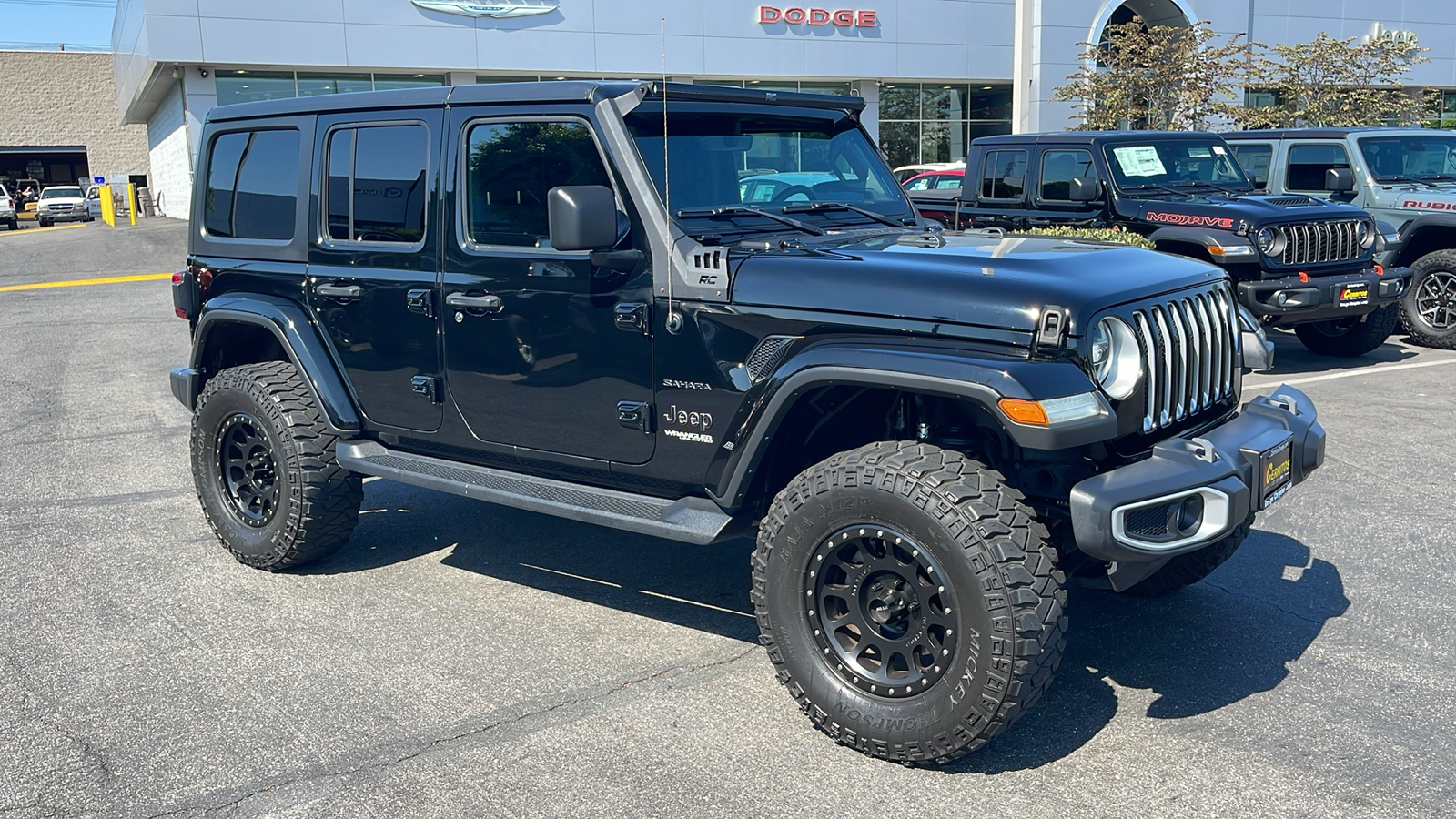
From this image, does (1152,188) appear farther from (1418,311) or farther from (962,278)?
(962,278)

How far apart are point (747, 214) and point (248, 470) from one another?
9.05ft

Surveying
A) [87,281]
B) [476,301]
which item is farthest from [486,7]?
[476,301]

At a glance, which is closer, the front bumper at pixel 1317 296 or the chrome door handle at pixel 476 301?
the chrome door handle at pixel 476 301

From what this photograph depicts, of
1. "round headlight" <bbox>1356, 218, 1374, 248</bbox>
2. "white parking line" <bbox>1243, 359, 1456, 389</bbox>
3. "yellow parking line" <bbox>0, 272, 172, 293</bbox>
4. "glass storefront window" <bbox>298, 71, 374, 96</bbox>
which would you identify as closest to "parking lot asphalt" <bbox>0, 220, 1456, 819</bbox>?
"white parking line" <bbox>1243, 359, 1456, 389</bbox>

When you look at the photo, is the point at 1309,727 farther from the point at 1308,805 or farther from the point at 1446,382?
the point at 1446,382

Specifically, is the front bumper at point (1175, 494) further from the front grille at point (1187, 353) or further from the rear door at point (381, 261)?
the rear door at point (381, 261)

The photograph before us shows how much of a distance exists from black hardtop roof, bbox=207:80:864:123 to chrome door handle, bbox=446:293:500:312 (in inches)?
29.6

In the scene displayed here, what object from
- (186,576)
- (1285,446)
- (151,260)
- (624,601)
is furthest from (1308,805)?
(151,260)

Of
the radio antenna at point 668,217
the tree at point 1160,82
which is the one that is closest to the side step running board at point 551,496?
the radio antenna at point 668,217

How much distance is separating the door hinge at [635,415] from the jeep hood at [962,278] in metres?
0.55

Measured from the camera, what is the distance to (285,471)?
5.32 m

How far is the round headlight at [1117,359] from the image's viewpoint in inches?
143

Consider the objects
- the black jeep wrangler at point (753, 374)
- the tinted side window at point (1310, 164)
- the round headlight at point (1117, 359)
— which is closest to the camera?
the black jeep wrangler at point (753, 374)

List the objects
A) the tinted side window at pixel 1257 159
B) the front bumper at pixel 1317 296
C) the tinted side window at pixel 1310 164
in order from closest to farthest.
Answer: the front bumper at pixel 1317 296, the tinted side window at pixel 1310 164, the tinted side window at pixel 1257 159
